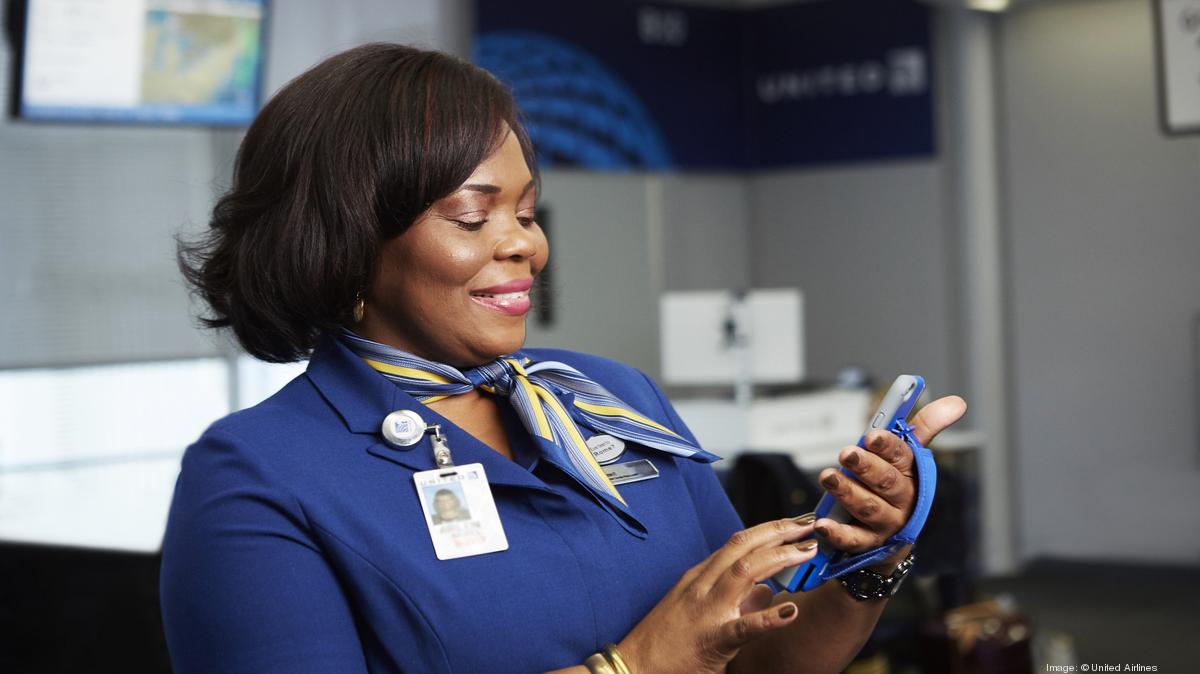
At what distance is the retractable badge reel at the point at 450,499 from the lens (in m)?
1.21

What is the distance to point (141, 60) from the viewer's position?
4215 millimetres

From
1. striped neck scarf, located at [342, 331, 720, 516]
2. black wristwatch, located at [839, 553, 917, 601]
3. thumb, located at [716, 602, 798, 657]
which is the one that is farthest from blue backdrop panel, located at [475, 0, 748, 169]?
thumb, located at [716, 602, 798, 657]

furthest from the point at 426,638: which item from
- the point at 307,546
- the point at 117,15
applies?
the point at 117,15

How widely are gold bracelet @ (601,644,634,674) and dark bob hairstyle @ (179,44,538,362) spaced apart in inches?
17.5

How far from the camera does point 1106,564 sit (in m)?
6.49

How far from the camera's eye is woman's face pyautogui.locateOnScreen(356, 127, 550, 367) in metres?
1.27

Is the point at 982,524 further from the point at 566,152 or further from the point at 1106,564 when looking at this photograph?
the point at 566,152

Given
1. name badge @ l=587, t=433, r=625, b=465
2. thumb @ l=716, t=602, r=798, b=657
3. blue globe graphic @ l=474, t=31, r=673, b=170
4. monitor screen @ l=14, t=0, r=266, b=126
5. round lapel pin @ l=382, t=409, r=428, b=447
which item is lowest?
thumb @ l=716, t=602, r=798, b=657

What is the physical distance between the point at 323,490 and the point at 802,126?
6.33 meters

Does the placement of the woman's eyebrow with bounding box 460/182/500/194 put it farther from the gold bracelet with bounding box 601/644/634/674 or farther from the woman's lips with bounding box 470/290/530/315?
the gold bracelet with bounding box 601/644/634/674

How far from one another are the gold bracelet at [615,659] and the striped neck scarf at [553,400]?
0.17 m

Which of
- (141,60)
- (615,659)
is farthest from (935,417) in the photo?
(141,60)

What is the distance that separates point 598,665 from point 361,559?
0.80 feet

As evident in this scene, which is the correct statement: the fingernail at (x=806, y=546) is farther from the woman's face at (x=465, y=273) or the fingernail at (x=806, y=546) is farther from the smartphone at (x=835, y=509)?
the woman's face at (x=465, y=273)
